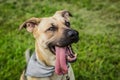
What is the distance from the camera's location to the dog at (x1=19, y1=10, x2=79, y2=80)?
458 centimetres

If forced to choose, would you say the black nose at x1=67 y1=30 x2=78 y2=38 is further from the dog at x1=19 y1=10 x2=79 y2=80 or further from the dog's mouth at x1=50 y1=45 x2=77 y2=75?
the dog's mouth at x1=50 y1=45 x2=77 y2=75

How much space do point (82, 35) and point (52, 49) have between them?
7.57ft

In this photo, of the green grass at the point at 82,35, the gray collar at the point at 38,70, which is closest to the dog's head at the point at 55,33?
the gray collar at the point at 38,70

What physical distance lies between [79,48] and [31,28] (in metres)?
1.87

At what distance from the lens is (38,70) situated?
4793mm

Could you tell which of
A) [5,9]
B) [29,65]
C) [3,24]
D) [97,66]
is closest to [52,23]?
[29,65]

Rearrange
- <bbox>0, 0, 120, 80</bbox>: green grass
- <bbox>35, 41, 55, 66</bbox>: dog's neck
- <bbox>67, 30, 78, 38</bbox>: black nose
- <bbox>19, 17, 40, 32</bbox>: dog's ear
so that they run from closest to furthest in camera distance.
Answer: <bbox>67, 30, 78, 38</bbox>: black nose → <bbox>35, 41, 55, 66</bbox>: dog's neck → <bbox>19, 17, 40, 32</bbox>: dog's ear → <bbox>0, 0, 120, 80</bbox>: green grass

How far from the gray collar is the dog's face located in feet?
1.00

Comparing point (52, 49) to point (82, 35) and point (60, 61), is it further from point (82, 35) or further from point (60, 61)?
point (82, 35)

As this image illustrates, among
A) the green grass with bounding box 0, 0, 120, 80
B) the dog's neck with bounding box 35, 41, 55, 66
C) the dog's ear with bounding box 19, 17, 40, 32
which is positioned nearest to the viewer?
the dog's neck with bounding box 35, 41, 55, 66

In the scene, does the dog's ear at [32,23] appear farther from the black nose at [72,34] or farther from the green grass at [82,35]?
the green grass at [82,35]

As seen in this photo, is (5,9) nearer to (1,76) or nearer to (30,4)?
(30,4)

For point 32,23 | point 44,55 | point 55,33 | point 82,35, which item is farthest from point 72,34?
point 82,35

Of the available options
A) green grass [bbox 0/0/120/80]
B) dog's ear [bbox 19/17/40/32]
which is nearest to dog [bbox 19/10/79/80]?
dog's ear [bbox 19/17/40/32]
